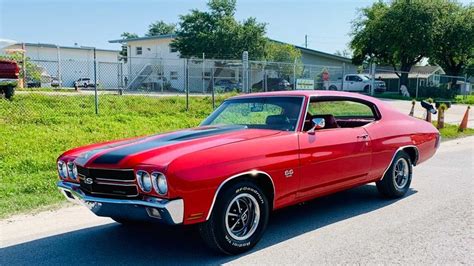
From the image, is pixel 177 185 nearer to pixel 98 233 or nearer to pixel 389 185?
pixel 98 233

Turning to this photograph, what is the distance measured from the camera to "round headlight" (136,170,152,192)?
12.5ft

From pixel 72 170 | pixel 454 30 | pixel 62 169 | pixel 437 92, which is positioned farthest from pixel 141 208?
pixel 454 30

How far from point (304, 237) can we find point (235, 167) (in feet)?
4.08

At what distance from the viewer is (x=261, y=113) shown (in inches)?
221

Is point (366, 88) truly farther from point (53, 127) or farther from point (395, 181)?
point (395, 181)

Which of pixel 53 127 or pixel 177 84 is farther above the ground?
pixel 177 84

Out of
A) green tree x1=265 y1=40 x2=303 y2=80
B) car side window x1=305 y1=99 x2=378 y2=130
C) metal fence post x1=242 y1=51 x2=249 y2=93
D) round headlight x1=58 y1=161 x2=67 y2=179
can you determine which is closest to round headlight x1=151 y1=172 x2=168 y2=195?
round headlight x1=58 y1=161 x2=67 y2=179

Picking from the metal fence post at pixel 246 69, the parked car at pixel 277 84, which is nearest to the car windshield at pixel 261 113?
the metal fence post at pixel 246 69

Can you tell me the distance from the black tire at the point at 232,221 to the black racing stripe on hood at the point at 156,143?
770 mm

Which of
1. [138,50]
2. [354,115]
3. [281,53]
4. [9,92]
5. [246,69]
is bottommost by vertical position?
[354,115]

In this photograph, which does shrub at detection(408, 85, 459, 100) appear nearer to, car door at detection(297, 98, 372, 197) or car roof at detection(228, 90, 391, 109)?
car roof at detection(228, 90, 391, 109)

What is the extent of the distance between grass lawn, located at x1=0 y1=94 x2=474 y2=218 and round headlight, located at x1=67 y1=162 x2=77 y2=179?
1770 mm

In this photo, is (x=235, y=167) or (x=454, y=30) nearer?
(x=235, y=167)

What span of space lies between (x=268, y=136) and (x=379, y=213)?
1.98 metres
